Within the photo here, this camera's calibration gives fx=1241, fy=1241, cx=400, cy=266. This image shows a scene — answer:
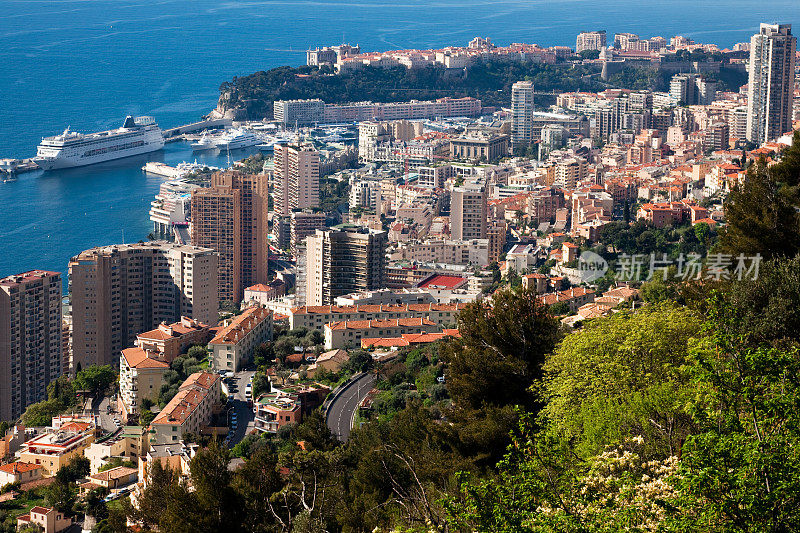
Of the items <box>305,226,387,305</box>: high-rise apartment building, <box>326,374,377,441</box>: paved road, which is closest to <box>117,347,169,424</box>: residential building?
<box>326,374,377,441</box>: paved road

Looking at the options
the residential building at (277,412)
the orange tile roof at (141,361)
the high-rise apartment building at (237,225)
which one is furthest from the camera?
the high-rise apartment building at (237,225)

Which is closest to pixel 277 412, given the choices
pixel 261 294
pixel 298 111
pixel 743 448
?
pixel 743 448

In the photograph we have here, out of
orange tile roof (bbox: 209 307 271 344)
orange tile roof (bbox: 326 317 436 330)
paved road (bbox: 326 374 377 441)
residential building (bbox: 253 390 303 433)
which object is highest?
orange tile roof (bbox: 209 307 271 344)

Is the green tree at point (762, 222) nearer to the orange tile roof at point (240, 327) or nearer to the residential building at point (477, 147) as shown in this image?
the orange tile roof at point (240, 327)

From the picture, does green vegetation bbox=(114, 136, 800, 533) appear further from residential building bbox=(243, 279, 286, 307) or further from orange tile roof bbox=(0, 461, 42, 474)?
residential building bbox=(243, 279, 286, 307)

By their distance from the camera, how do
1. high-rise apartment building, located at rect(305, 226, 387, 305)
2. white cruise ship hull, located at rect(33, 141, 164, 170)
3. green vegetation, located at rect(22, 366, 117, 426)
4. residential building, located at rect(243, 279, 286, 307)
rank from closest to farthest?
green vegetation, located at rect(22, 366, 117, 426)
high-rise apartment building, located at rect(305, 226, 387, 305)
residential building, located at rect(243, 279, 286, 307)
white cruise ship hull, located at rect(33, 141, 164, 170)

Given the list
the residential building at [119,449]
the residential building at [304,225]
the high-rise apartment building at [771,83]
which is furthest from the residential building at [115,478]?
the high-rise apartment building at [771,83]
